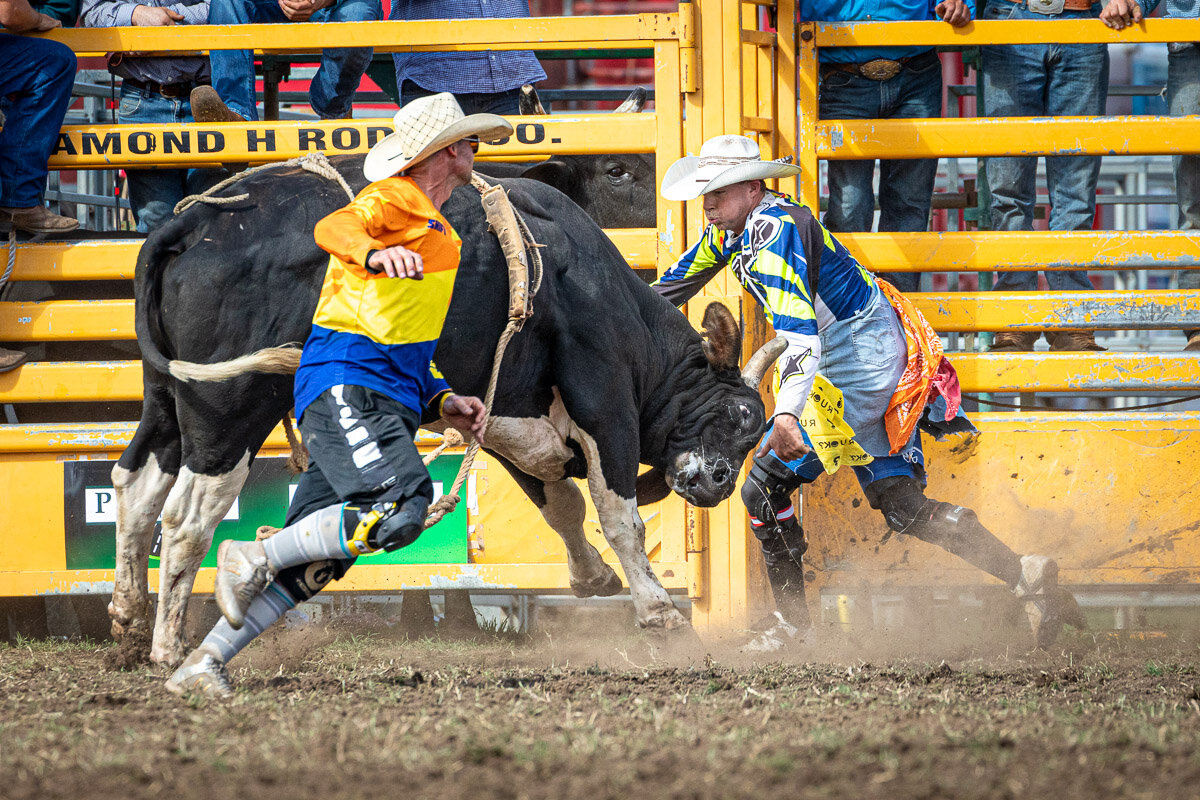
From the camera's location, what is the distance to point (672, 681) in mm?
3791

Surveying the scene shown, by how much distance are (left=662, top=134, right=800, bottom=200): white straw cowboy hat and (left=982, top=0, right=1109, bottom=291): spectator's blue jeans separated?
144 cm

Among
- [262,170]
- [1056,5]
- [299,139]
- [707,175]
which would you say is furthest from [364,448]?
[1056,5]

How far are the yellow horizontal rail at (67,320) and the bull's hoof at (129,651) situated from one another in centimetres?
145

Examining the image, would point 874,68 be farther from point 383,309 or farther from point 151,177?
point 151,177

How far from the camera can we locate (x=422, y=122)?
138 inches

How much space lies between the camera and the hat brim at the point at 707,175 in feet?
14.4

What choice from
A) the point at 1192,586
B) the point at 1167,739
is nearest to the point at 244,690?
the point at 1167,739

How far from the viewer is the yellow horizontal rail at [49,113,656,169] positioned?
16.6 ft

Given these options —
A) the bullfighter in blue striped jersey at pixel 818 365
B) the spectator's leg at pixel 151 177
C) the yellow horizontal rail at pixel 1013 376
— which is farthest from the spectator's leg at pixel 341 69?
the bullfighter in blue striped jersey at pixel 818 365

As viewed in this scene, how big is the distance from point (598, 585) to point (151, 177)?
2.88 meters

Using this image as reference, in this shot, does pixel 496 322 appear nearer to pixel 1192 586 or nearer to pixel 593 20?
pixel 593 20

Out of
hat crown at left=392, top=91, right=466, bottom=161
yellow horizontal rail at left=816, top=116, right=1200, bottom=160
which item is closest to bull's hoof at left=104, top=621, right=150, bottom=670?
hat crown at left=392, top=91, right=466, bottom=161

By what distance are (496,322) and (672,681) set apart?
138 cm

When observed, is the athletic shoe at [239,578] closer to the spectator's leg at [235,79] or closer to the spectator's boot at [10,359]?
the spectator's boot at [10,359]
